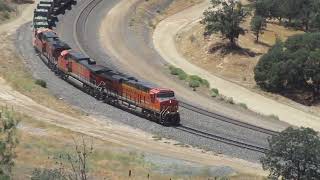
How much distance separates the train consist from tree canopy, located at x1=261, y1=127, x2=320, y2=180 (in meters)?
17.4

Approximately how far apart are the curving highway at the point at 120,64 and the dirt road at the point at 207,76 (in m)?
2.20

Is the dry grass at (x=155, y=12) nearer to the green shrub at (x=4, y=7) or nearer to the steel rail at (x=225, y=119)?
the green shrub at (x=4, y=7)

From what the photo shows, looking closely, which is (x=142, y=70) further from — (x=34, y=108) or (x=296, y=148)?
(x=296, y=148)

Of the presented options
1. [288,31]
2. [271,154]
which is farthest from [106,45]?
[271,154]

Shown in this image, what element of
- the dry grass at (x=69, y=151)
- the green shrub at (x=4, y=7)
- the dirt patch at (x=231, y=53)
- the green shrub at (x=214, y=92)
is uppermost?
the green shrub at (x=4, y=7)

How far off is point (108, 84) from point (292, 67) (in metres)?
22.0

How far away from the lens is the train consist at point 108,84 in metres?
51.5

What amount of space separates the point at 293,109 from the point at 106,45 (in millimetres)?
27828

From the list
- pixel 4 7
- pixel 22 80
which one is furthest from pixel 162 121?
pixel 4 7

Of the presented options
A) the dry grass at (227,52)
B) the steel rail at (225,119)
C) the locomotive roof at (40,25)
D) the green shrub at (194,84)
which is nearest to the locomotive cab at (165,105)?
the steel rail at (225,119)

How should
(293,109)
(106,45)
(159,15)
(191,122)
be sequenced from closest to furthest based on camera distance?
(191,122) → (293,109) → (106,45) → (159,15)

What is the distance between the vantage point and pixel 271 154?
1382 inches

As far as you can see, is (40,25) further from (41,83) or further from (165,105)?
(165,105)

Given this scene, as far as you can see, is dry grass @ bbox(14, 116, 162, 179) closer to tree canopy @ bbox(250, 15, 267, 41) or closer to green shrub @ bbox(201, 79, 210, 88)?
green shrub @ bbox(201, 79, 210, 88)
